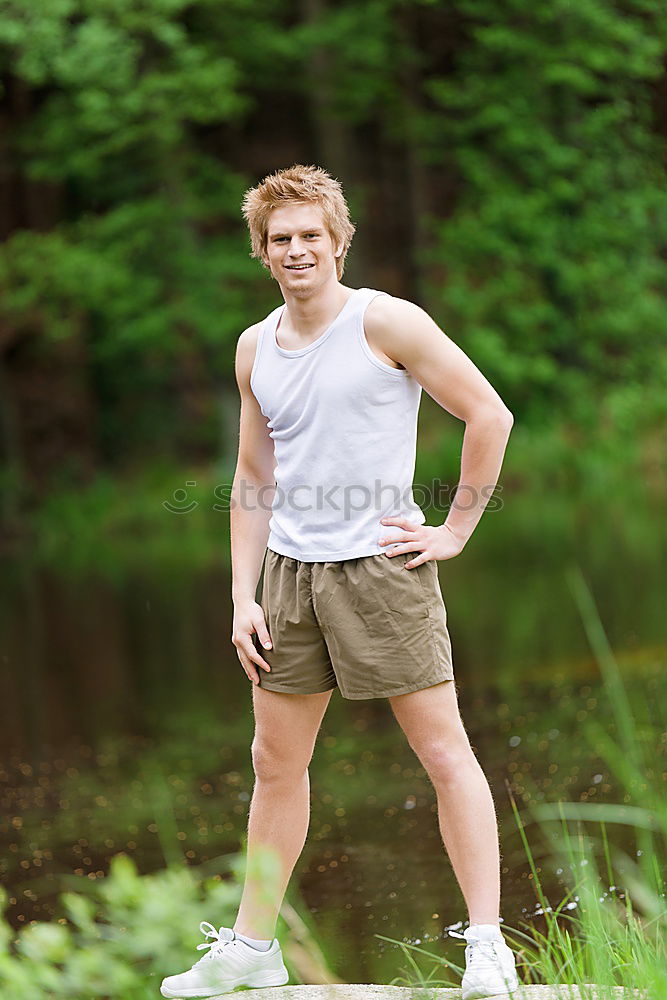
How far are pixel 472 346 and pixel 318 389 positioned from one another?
13594mm

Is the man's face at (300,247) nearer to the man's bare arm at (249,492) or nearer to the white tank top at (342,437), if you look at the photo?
the white tank top at (342,437)

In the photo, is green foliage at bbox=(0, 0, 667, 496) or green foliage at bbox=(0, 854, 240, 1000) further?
green foliage at bbox=(0, 0, 667, 496)

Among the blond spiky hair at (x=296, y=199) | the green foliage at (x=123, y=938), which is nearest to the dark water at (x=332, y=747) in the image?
the green foliage at (x=123, y=938)

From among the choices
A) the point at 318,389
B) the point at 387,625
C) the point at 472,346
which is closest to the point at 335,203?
the point at 318,389

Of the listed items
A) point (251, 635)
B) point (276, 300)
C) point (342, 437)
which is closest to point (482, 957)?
point (251, 635)

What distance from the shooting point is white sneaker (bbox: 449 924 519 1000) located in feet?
8.48

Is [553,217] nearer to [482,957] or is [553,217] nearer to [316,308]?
[316,308]

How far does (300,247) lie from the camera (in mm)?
2703

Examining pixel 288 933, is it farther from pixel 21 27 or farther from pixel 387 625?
pixel 21 27

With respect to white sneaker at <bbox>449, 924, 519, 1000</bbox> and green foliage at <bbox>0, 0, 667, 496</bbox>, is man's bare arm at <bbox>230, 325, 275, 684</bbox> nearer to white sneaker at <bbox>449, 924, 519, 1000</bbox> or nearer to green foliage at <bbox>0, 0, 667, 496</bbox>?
white sneaker at <bbox>449, 924, 519, 1000</bbox>

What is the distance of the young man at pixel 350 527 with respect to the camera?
2699mm

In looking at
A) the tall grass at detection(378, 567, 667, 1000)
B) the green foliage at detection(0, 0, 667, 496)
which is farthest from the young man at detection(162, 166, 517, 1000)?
the green foliage at detection(0, 0, 667, 496)

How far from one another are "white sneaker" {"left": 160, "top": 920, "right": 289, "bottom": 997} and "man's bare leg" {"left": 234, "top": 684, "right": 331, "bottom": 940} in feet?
0.12

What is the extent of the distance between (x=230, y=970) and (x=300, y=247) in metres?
1.50
